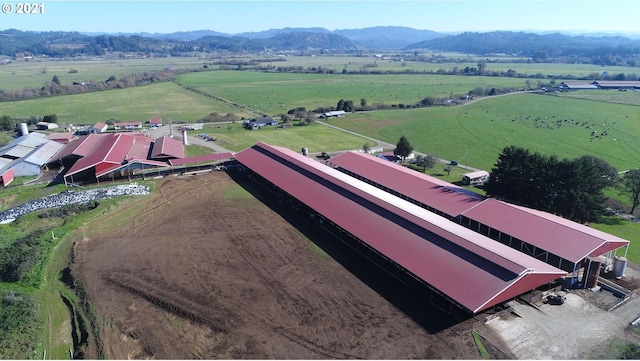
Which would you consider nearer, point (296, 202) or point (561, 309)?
point (561, 309)

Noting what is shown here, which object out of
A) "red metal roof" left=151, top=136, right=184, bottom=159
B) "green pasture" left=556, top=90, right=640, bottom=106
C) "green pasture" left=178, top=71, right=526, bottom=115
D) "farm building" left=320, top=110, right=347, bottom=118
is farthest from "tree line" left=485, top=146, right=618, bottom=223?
"green pasture" left=556, top=90, right=640, bottom=106

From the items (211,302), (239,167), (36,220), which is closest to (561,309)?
(211,302)

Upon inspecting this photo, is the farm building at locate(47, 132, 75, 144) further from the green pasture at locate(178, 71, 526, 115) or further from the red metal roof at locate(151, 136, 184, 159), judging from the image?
the green pasture at locate(178, 71, 526, 115)

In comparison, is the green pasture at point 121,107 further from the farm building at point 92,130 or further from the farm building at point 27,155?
the farm building at point 27,155

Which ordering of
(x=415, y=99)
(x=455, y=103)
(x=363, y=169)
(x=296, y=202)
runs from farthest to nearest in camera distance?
(x=415, y=99) → (x=455, y=103) → (x=363, y=169) → (x=296, y=202)

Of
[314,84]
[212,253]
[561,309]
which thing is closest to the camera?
[561,309]

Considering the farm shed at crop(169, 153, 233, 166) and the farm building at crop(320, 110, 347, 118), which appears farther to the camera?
the farm building at crop(320, 110, 347, 118)

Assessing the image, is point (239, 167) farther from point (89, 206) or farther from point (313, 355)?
point (313, 355)
